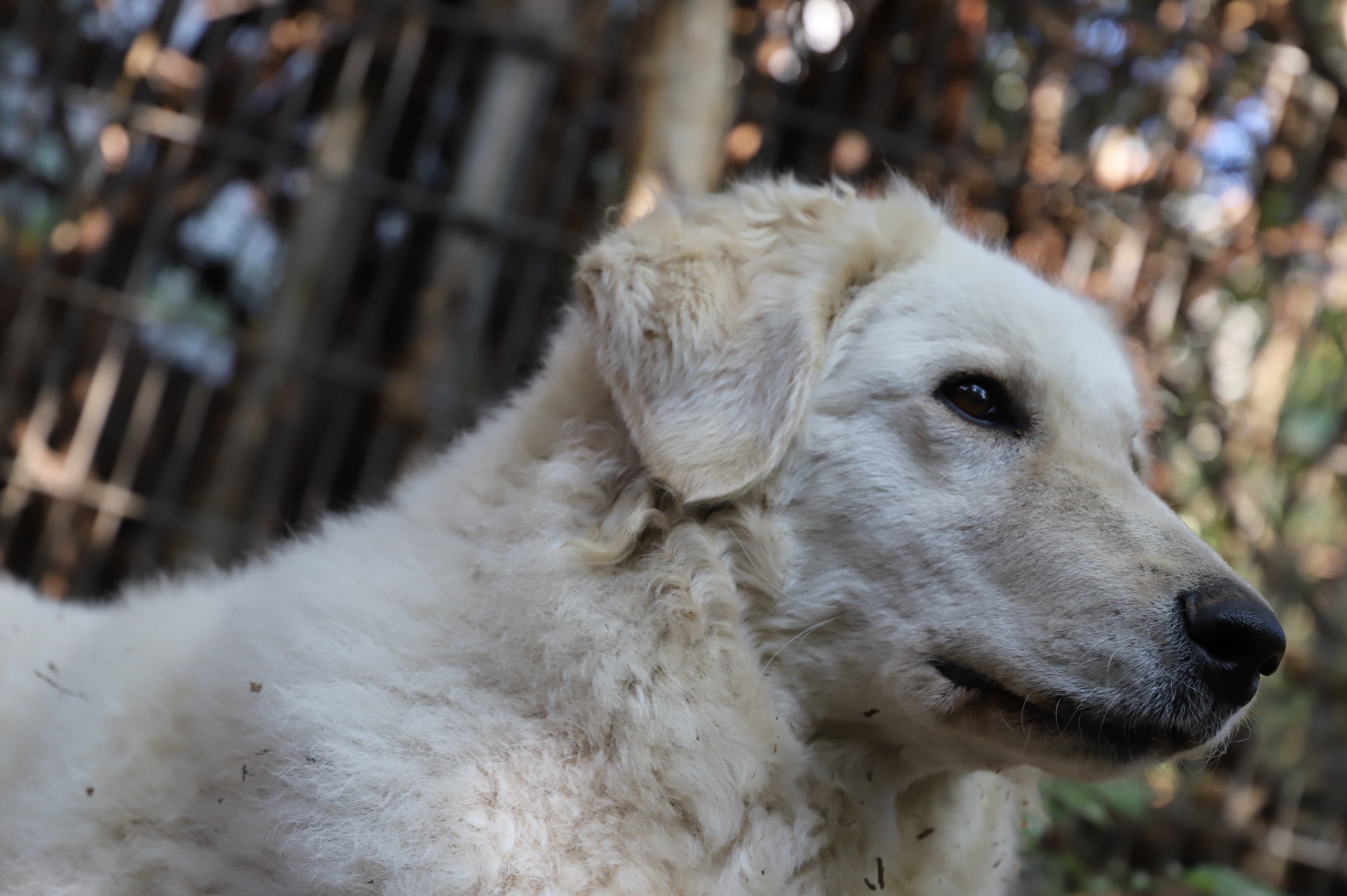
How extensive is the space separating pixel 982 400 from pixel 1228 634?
595 millimetres

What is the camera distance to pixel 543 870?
5.43 ft

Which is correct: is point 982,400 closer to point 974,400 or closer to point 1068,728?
point 974,400

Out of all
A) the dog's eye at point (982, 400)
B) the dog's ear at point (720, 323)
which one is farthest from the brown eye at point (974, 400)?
the dog's ear at point (720, 323)

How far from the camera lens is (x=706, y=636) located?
6.09 ft

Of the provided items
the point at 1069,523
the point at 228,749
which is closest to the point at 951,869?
the point at 1069,523

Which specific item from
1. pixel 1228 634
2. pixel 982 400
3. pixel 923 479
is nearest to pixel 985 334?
pixel 982 400

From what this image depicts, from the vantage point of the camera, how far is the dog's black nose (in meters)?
1.63

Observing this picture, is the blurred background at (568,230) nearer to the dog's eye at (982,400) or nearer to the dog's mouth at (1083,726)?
the dog's eye at (982,400)

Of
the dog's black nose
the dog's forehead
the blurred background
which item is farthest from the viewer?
the blurred background

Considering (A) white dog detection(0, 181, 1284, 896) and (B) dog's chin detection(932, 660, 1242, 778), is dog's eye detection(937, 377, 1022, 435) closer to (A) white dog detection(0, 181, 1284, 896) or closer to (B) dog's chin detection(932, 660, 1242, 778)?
(A) white dog detection(0, 181, 1284, 896)

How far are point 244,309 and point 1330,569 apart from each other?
5787 millimetres

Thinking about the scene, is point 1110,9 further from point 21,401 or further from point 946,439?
point 21,401

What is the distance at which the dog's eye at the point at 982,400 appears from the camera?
197 cm

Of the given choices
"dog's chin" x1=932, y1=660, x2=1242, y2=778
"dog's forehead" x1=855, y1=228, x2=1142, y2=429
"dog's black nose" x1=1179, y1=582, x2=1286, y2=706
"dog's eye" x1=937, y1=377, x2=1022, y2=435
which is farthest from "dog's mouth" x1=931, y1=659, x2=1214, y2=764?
"dog's forehead" x1=855, y1=228, x2=1142, y2=429
